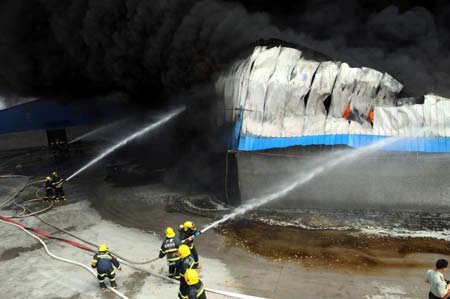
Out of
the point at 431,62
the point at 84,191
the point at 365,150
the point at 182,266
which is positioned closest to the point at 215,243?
the point at 182,266

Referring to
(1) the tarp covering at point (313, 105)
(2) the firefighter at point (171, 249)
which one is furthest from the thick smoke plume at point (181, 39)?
(2) the firefighter at point (171, 249)

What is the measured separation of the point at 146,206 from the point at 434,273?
8.83m

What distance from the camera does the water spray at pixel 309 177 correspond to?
31.6 feet

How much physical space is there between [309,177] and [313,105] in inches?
77.2

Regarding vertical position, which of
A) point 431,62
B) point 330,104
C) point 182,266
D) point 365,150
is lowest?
point 182,266

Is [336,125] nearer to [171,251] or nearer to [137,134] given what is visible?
[171,251]

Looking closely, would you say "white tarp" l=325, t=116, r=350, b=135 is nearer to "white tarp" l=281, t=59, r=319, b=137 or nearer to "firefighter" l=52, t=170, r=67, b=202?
"white tarp" l=281, t=59, r=319, b=137

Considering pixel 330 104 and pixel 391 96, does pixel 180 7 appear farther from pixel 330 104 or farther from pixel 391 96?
pixel 391 96

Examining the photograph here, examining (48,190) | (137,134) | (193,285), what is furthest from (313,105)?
(137,134)

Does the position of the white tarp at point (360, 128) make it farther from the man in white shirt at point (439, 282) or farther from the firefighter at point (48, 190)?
the firefighter at point (48, 190)

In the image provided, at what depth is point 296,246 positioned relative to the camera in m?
8.45

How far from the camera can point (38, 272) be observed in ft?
26.3

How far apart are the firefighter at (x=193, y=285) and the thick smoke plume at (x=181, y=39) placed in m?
7.87

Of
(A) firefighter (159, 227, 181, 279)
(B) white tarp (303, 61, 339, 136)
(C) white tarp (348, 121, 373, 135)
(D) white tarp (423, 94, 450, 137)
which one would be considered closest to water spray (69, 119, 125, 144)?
(B) white tarp (303, 61, 339, 136)
